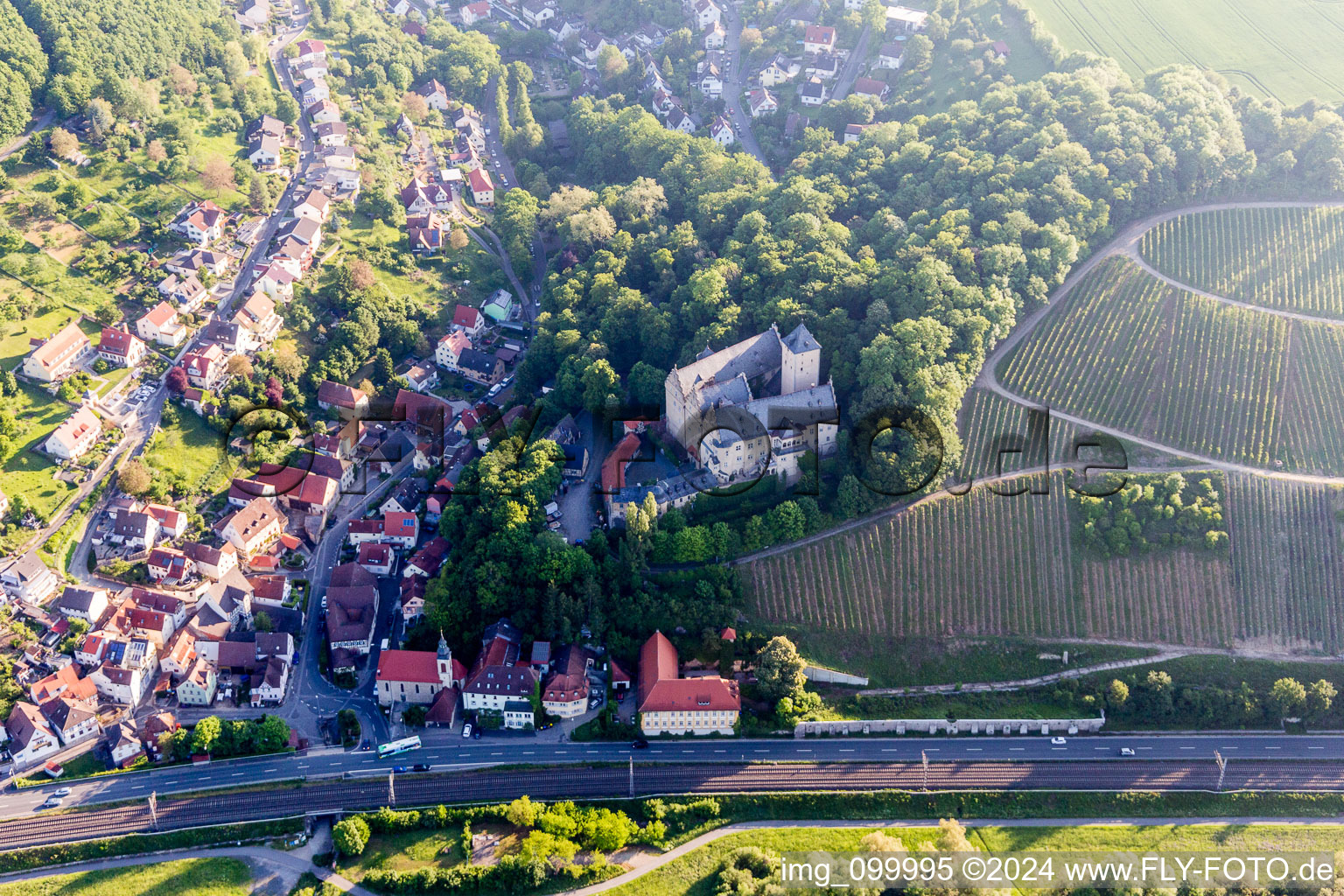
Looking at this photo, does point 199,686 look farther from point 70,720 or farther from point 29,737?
point 29,737

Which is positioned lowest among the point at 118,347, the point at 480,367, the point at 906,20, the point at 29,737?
the point at 29,737

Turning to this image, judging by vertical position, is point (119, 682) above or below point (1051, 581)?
below

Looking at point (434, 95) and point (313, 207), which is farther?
point (434, 95)

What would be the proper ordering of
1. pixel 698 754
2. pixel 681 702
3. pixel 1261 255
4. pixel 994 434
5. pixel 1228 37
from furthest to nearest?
pixel 1228 37 < pixel 1261 255 < pixel 994 434 < pixel 698 754 < pixel 681 702

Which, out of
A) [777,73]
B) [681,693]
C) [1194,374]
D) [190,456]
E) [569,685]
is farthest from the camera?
[777,73]

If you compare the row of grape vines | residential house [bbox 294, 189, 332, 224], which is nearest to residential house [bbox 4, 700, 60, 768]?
residential house [bbox 294, 189, 332, 224]

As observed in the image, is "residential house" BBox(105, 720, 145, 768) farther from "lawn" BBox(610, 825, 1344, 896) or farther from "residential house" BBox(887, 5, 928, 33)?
"residential house" BBox(887, 5, 928, 33)

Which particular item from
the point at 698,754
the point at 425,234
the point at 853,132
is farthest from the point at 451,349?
the point at 853,132

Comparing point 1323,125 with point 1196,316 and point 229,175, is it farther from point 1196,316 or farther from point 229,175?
point 229,175
